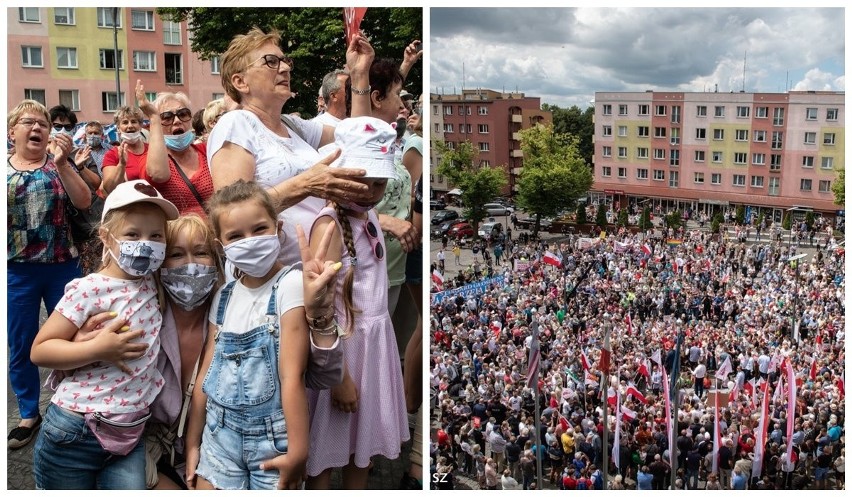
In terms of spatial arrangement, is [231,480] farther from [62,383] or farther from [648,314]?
[648,314]

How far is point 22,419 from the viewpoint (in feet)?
11.4

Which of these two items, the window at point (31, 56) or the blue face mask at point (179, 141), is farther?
the window at point (31, 56)

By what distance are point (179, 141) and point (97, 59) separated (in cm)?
86

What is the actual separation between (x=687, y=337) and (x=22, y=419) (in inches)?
536

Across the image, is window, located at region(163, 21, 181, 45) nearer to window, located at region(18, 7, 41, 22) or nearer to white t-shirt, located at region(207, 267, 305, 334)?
window, located at region(18, 7, 41, 22)

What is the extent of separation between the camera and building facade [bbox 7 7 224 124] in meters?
3.46

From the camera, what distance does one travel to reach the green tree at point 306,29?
141 inches

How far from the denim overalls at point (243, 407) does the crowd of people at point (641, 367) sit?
72.4 inches

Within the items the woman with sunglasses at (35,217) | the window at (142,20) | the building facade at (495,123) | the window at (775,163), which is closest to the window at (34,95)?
the woman with sunglasses at (35,217)

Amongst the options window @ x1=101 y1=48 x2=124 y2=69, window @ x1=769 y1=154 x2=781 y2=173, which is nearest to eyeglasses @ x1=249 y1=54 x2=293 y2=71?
window @ x1=101 y1=48 x2=124 y2=69

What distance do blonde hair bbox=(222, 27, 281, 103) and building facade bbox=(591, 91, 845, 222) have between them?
774 inches

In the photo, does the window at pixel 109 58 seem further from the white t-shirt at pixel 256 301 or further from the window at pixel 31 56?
the white t-shirt at pixel 256 301

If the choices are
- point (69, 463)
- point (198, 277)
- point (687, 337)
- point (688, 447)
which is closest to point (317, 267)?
point (198, 277)

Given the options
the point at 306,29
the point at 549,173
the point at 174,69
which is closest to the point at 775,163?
the point at 549,173
